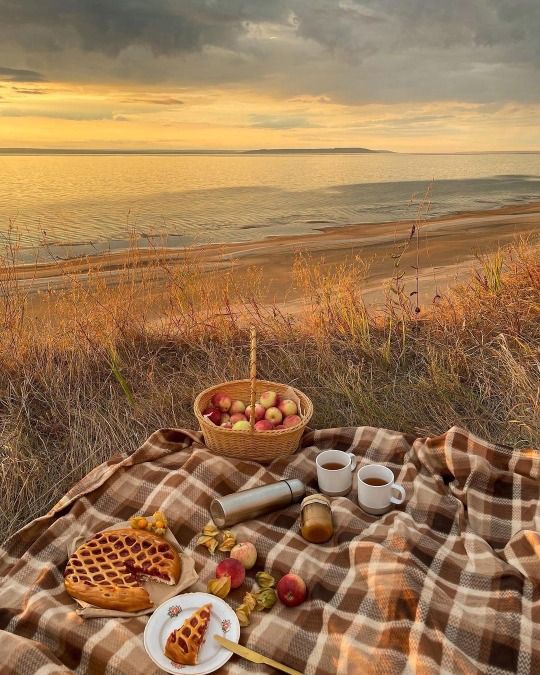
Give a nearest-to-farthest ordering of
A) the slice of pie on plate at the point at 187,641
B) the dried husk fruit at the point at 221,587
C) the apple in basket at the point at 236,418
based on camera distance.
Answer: the slice of pie on plate at the point at 187,641 < the dried husk fruit at the point at 221,587 < the apple in basket at the point at 236,418

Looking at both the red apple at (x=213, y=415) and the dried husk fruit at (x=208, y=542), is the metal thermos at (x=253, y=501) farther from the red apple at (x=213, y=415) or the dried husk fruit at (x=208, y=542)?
the red apple at (x=213, y=415)

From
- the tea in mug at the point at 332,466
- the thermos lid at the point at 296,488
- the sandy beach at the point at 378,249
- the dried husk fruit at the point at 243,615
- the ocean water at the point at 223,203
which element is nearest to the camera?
the dried husk fruit at the point at 243,615

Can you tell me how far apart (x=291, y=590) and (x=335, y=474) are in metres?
0.76

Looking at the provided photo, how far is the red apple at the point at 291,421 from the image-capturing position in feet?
11.5

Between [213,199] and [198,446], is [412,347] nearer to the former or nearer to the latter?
[198,446]

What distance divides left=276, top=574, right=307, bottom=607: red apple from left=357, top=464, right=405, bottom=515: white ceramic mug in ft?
2.04

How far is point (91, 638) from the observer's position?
7.46 ft

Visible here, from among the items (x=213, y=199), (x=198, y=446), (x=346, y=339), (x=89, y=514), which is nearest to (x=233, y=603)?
(x=89, y=514)

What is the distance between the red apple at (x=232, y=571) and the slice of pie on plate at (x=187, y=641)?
0.96 ft

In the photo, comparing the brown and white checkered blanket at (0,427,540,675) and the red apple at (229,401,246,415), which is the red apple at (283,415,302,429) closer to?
the brown and white checkered blanket at (0,427,540,675)

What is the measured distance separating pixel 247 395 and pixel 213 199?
58.1 feet

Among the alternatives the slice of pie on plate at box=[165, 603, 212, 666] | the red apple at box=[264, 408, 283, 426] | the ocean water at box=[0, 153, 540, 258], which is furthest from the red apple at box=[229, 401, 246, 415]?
the ocean water at box=[0, 153, 540, 258]

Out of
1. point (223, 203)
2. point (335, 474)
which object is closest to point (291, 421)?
point (335, 474)

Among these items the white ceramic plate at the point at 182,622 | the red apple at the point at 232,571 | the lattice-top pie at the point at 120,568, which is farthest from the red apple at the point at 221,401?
the white ceramic plate at the point at 182,622
